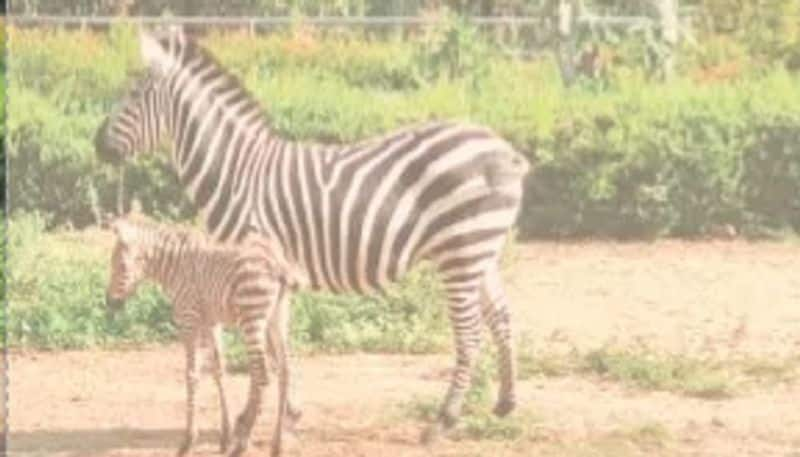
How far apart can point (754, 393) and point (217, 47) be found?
15.1 ft

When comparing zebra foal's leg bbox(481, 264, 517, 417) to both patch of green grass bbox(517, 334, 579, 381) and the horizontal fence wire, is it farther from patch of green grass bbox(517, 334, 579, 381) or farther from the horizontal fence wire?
the horizontal fence wire

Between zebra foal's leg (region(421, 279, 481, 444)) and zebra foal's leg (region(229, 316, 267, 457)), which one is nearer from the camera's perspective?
zebra foal's leg (region(229, 316, 267, 457))

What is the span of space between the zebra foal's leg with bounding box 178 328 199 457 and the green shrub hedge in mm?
4097

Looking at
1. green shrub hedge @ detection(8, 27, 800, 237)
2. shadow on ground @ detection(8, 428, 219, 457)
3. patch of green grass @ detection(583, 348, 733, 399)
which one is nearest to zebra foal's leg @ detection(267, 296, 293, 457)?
shadow on ground @ detection(8, 428, 219, 457)

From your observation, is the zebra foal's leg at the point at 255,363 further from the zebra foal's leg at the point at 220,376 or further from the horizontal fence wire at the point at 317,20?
the horizontal fence wire at the point at 317,20

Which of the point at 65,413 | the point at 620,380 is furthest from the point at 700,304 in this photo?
the point at 65,413

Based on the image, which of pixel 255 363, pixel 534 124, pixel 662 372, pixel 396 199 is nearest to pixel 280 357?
pixel 255 363

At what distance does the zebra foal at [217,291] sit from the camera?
10445 millimetres

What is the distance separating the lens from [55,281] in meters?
14.1

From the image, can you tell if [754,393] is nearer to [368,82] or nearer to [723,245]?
[723,245]

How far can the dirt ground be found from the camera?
1108 centimetres

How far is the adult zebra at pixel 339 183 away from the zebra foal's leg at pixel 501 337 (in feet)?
0.17

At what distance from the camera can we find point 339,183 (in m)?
11.1

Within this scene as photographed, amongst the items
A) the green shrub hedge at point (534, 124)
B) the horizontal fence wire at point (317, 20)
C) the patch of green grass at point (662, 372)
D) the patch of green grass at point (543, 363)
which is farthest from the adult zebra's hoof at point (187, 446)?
the green shrub hedge at point (534, 124)
